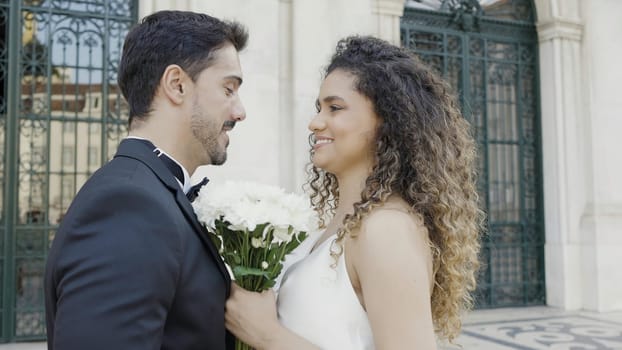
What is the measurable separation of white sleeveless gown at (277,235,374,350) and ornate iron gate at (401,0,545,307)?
671 centimetres

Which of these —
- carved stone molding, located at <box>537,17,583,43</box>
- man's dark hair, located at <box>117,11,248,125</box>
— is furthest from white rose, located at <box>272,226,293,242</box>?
carved stone molding, located at <box>537,17,583,43</box>

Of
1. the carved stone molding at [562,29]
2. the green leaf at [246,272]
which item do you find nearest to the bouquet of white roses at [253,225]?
the green leaf at [246,272]

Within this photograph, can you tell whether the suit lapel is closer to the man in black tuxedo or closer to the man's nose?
the man in black tuxedo

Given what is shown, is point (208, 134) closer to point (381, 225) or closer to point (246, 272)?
point (246, 272)

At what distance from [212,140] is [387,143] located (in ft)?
2.15

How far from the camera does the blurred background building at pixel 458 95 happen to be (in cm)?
629

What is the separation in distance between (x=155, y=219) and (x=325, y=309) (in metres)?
0.77

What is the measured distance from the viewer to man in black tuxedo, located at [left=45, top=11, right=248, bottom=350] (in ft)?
4.27

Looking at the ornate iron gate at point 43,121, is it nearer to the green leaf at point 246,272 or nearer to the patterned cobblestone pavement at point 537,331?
the patterned cobblestone pavement at point 537,331

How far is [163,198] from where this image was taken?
1538 mm

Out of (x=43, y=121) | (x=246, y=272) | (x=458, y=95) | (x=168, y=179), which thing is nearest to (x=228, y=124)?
(x=168, y=179)

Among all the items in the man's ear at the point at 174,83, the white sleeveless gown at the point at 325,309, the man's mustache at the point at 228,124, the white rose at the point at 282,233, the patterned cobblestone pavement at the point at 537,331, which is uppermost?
the man's ear at the point at 174,83

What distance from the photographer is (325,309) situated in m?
1.98

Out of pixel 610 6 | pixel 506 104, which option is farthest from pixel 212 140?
pixel 610 6
